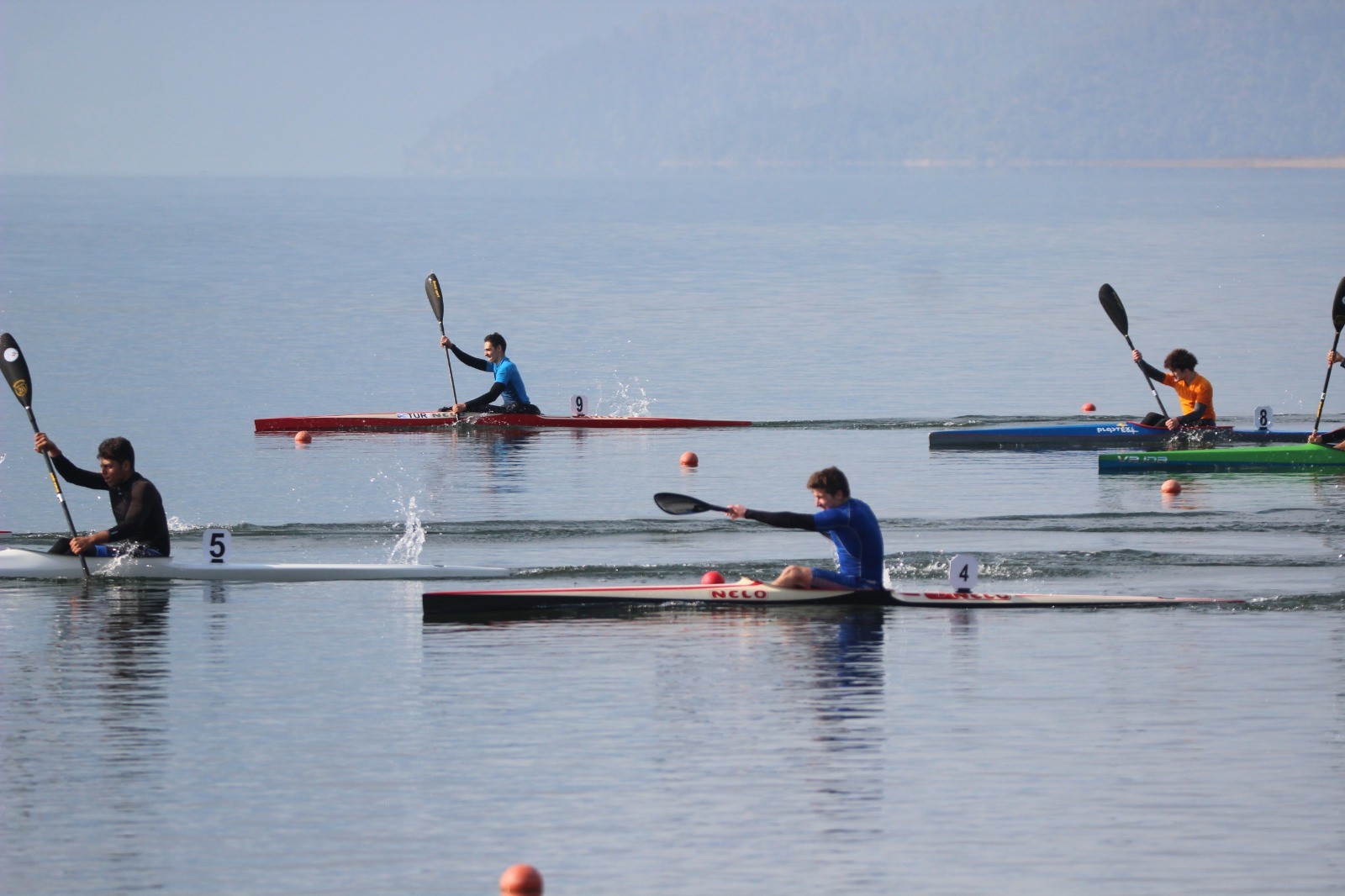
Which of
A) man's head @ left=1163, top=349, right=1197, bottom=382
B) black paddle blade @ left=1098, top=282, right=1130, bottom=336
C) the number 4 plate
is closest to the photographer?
the number 4 plate

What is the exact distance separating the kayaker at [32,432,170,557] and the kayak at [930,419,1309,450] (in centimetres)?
1185

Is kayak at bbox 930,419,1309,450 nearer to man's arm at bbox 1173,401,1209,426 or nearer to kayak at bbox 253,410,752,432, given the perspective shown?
man's arm at bbox 1173,401,1209,426

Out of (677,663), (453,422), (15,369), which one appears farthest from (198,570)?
(453,422)

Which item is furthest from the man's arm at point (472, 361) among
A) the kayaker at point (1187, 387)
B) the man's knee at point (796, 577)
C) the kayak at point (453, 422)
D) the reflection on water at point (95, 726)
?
the man's knee at point (796, 577)

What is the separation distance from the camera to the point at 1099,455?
23578 mm

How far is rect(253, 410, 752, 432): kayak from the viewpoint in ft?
88.8

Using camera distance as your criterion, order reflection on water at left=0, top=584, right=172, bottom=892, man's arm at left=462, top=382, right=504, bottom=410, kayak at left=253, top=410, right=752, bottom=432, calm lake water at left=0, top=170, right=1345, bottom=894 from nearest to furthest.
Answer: calm lake water at left=0, top=170, right=1345, bottom=894
reflection on water at left=0, top=584, right=172, bottom=892
man's arm at left=462, top=382, right=504, bottom=410
kayak at left=253, top=410, right=752, bottom=432

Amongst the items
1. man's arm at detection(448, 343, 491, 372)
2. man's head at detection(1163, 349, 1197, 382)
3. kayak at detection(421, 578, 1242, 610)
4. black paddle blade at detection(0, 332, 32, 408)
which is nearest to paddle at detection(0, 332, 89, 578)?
black paddle blade at detection(0, 332, 32, 408)

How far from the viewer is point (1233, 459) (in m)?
23.2

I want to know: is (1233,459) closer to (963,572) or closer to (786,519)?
(963,572)

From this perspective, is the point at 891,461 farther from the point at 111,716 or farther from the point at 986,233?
the point at 986,233

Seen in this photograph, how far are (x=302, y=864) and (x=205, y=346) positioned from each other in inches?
1358

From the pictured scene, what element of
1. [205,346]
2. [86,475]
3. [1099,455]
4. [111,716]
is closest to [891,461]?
[1099,455]

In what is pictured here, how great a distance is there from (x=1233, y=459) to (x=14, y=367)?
13.0 m
